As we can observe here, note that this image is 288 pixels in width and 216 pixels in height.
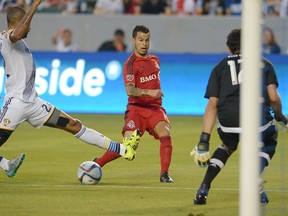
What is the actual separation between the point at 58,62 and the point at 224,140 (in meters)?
12.5

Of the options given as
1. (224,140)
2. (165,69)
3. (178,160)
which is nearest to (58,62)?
(165,69)

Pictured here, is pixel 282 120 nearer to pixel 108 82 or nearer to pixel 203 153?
pixel 203 153

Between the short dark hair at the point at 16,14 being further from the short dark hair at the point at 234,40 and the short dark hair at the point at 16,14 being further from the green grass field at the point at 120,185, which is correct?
the short dark hair at the point at 234,40

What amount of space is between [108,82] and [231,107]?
471 inches

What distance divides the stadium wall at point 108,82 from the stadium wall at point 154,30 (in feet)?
18.2

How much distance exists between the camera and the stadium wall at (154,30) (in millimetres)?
27891

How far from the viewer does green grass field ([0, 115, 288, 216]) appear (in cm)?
997

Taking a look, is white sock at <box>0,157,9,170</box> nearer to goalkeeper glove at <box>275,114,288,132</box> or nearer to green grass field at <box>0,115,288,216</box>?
green grass field at <box>0,115,288,216</box>

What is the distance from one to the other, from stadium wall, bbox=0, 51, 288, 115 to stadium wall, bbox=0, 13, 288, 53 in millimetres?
5540

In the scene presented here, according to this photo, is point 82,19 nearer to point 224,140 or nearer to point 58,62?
point 58,62

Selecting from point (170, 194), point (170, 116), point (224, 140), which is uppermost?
point (224, 140)

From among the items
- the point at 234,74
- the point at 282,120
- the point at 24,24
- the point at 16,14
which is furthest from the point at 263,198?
the point at 16,14

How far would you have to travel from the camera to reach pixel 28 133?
18734mm

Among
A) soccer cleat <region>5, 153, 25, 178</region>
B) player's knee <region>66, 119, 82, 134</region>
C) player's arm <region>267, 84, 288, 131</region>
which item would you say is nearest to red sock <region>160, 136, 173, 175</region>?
player's knee <region>66, 119, 82, 134</region>
